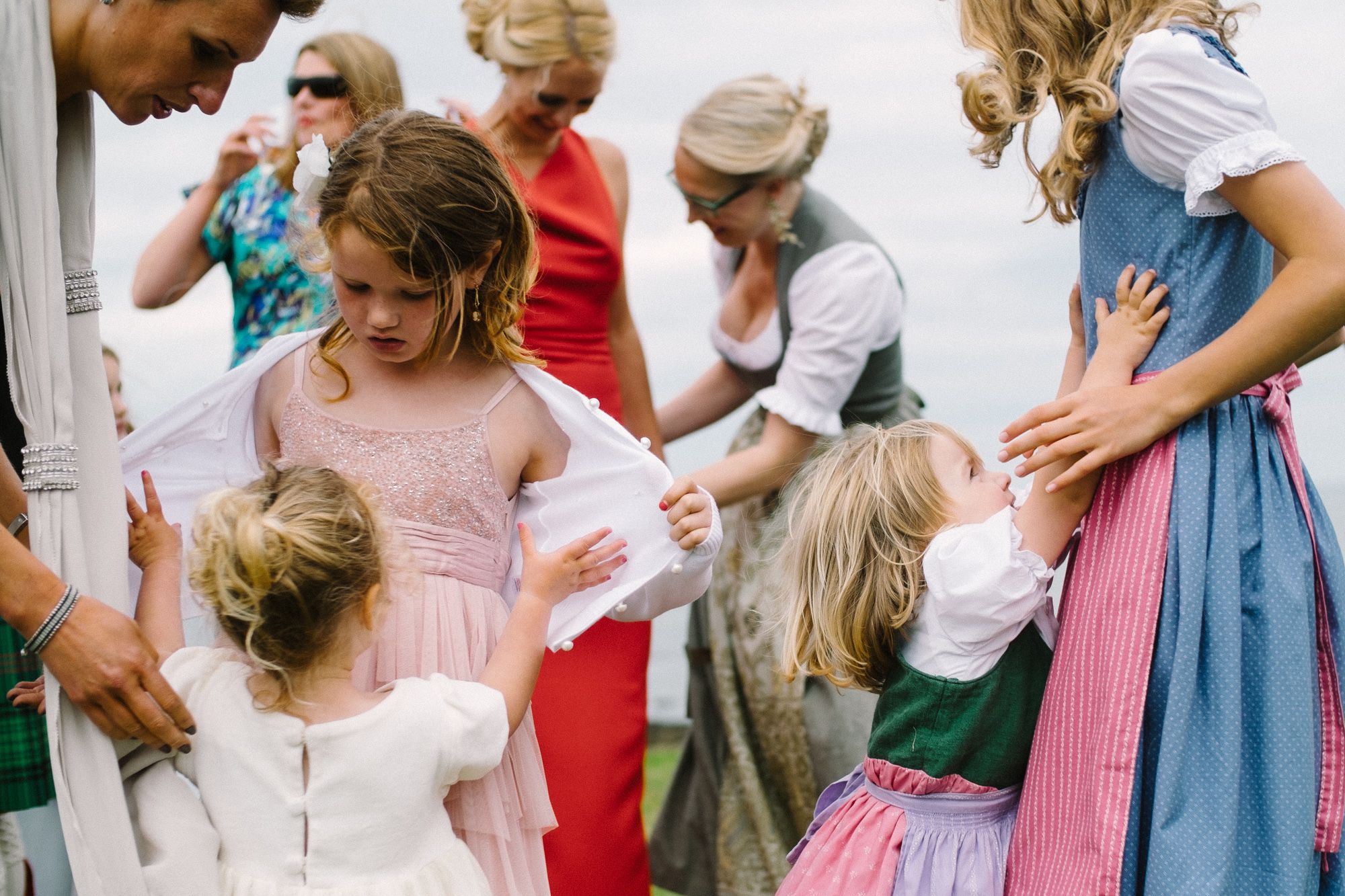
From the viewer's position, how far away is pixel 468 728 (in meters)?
1.92

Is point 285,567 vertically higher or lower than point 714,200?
lower

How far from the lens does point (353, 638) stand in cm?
192

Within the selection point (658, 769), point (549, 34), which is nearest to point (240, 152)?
point (549, 34)

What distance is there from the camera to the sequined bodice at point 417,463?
220 cm

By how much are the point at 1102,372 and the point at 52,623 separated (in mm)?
1495

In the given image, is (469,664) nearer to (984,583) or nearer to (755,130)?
(984,583)

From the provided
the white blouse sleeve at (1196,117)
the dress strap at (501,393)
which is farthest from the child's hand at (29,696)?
the white blouse sleeve at (1196,117)

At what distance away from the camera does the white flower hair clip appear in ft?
7.20

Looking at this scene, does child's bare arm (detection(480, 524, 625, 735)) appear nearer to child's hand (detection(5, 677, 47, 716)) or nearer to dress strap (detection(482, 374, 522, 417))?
dress strap (detection(482, 374, 522, 417))

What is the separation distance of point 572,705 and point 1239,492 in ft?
4.63

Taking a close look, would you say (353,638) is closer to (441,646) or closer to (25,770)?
(441,646)

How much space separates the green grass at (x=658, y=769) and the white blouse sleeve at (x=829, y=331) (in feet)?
5.11

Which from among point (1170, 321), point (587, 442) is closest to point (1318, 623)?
point (1170, 321)

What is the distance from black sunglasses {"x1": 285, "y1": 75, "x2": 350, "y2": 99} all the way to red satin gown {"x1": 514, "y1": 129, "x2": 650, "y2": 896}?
0.56m
